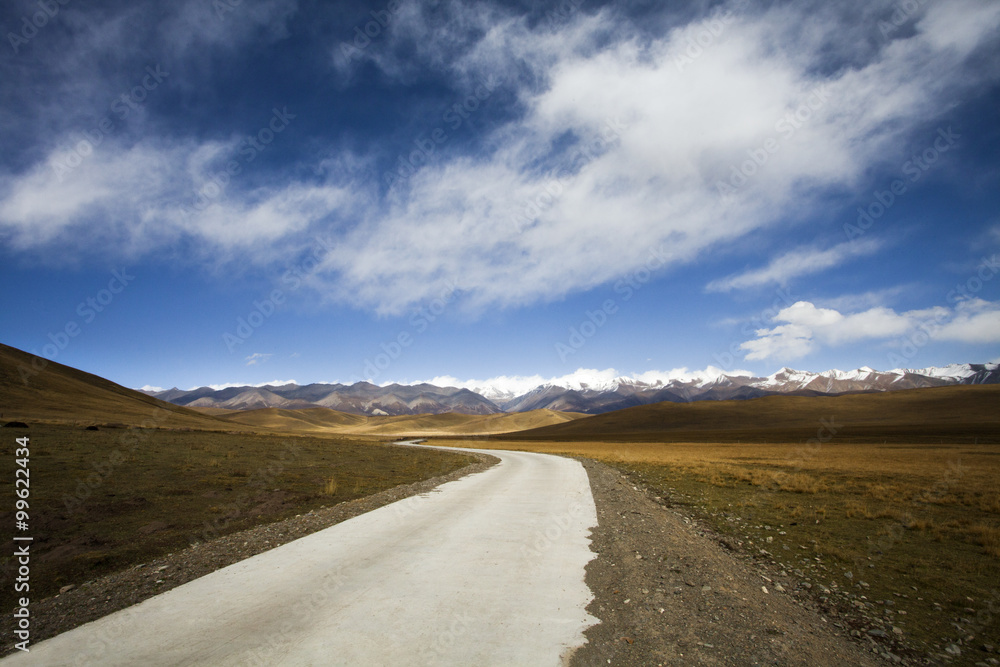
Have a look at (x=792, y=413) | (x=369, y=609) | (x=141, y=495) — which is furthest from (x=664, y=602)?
(x=792, y=413)

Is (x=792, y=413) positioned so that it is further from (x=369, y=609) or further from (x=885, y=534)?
(x=369, y=609)

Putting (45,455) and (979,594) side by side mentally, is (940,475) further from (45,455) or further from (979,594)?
(45,455)

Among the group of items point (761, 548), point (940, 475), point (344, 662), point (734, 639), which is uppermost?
point (344, 662)

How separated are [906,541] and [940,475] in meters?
18.7

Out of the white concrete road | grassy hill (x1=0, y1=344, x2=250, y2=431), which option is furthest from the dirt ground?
grassy hill (x1=0, y1=344, x2=250, y2=431)

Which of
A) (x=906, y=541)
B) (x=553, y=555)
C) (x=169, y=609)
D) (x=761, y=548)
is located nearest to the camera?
(x=169, y=609)

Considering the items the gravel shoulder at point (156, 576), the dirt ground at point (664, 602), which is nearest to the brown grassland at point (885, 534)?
the dirt ground at point (664, 602)

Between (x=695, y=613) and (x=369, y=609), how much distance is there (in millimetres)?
4641

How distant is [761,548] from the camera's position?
990 centimetres

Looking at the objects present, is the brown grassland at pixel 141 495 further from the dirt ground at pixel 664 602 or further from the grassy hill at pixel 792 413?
the grassy hill at pixel 792 413

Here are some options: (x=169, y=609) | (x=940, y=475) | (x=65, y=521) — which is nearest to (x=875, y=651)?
(x=169, y=609)

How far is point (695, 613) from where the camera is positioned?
599 centimetres

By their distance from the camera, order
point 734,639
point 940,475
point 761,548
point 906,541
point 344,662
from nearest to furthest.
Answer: point 344,662 → point 734,639 → point 761,548 → point 906,541 → point 940,475

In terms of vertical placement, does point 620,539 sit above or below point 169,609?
below
